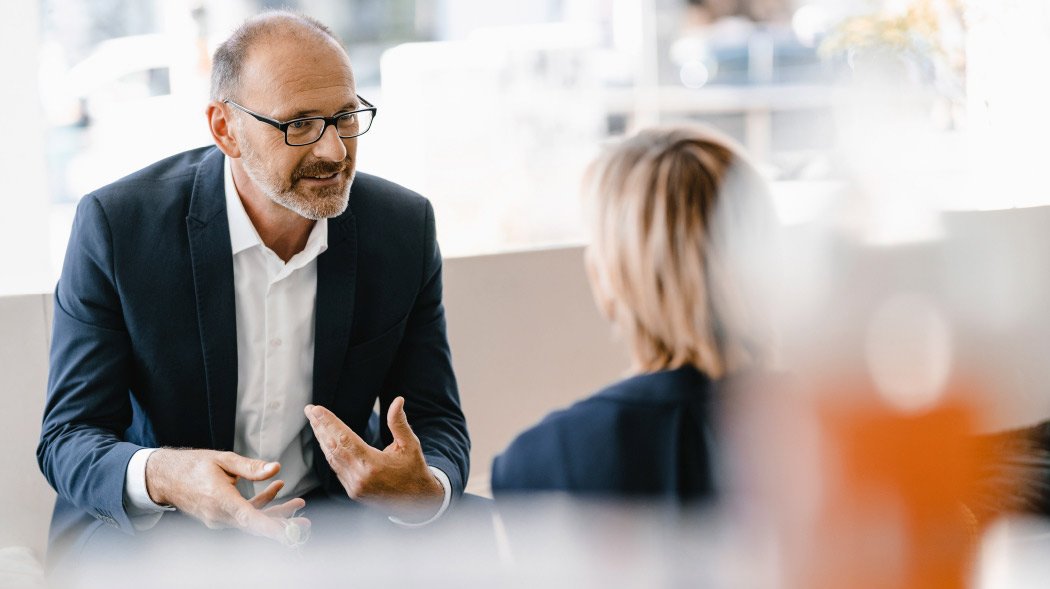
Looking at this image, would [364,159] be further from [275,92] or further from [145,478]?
[145,478]

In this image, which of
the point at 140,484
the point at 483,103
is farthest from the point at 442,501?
the point at 483,103

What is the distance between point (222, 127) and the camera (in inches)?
63.5

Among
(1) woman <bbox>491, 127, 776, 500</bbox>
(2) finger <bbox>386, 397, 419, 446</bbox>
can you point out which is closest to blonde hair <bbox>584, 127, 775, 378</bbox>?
(1) woman <bbox>491, 127, 776, 500</bbox>

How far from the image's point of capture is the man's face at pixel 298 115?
1548mm

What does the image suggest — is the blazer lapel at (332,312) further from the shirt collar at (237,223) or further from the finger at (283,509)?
the finger at (283,509)

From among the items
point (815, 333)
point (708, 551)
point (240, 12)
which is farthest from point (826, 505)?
point (240, 12)

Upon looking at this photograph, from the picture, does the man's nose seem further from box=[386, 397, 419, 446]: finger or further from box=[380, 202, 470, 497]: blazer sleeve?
box=[386, 397, 419, 446]: finger

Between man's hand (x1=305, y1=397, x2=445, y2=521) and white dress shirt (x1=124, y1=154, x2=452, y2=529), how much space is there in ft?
0.84

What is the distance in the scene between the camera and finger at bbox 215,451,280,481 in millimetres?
1306

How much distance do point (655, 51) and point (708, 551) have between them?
464 centimetres

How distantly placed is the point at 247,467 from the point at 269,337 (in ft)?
1.05

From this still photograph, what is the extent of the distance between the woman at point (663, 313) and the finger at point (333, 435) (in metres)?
0.40

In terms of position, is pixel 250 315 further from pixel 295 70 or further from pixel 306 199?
pixel 295 70

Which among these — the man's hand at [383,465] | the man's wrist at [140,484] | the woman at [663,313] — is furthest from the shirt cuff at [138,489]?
the woman at [663,313]
